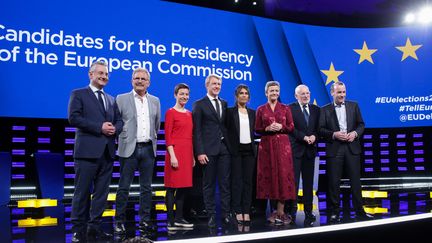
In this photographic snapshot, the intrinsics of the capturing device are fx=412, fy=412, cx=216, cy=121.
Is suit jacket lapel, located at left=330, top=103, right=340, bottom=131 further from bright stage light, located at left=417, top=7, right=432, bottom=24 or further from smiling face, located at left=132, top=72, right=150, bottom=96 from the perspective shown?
bright stage light, located at left=417, top=7, right=432, bottom=24

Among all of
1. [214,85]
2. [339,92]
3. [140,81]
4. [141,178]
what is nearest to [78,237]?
[141,178]

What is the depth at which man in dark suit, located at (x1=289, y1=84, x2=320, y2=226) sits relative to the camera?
4.16 meters

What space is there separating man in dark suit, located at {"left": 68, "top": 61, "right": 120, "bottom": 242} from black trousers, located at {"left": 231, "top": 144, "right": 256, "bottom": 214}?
3.84 feet

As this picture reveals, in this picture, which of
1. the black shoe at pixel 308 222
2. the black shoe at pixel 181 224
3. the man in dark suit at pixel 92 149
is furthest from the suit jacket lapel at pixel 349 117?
the man in dark suit at pixel 92 149

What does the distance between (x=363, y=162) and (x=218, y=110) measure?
674cm

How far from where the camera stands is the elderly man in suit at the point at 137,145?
11.2ft

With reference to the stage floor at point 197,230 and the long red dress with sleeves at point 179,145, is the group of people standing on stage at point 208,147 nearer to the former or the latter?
the long red dress with sleeves at point 179,145

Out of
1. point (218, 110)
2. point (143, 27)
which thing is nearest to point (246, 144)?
point (218, 110)

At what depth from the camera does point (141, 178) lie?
3.51m

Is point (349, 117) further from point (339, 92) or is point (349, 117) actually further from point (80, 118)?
point (80, 118)

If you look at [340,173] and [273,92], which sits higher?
[273,92]

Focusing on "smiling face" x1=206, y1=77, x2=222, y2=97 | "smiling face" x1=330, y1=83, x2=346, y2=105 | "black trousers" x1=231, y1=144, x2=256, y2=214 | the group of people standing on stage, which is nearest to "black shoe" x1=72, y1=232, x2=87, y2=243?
the group of people standing on stage

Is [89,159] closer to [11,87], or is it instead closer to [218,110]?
[218,110]

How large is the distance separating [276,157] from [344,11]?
614 centimetres
